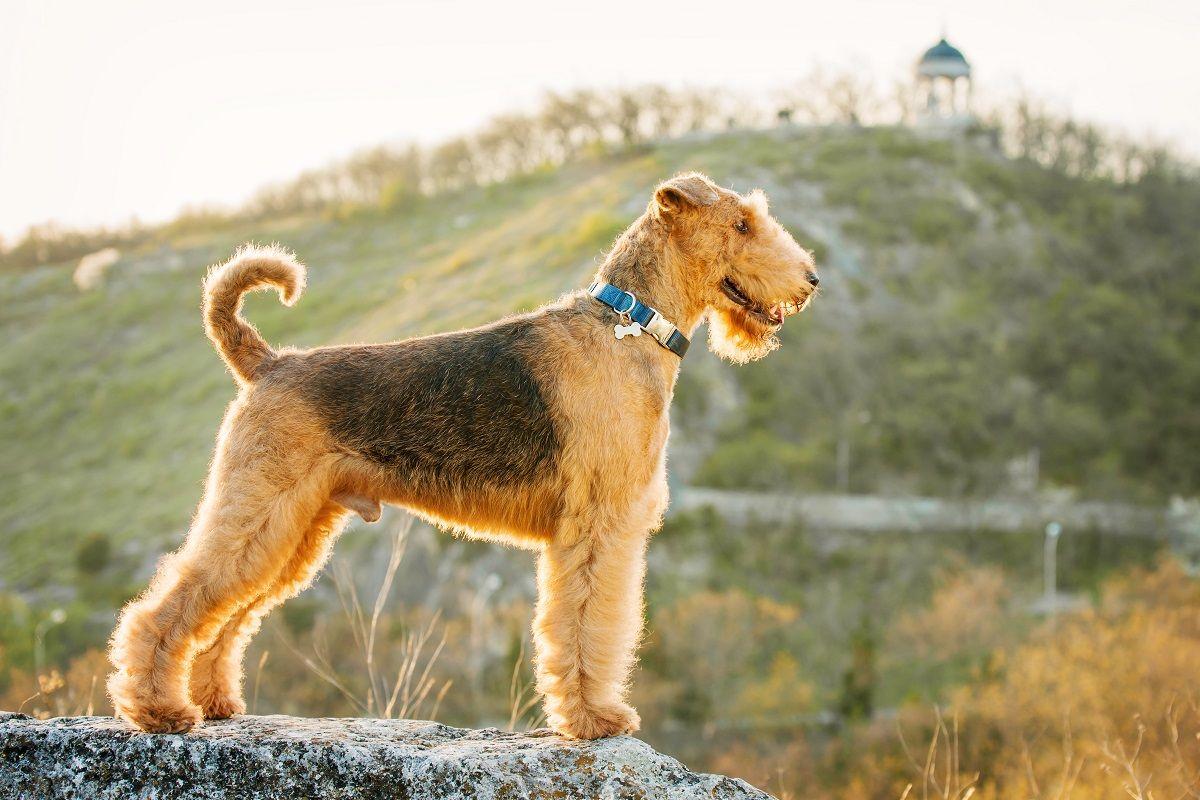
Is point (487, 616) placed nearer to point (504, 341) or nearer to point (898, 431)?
point (898, 431)

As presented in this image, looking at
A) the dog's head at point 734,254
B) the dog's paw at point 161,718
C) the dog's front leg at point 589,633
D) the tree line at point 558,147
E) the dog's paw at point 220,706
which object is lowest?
the dog's paw at point 220,706

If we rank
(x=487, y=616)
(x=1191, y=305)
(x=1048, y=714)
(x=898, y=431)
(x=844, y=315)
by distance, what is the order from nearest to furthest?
(x=1048, y=714), (x=487, y=616), (x=898, y=431), (x=844, y=315), (x=1191, y=305)

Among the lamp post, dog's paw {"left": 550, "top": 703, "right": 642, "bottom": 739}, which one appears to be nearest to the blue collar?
dog's paw {"left": 550, "top": 703, "right": 642, "bottom": 739}

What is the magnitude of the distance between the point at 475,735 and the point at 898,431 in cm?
7048

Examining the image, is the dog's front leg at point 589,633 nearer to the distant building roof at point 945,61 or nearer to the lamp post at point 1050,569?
the lamp post at point 1050,569

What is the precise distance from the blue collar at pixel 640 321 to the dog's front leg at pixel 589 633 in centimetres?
100

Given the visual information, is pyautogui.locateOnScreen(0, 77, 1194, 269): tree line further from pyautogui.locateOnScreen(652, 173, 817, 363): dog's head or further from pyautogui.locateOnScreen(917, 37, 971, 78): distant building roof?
pyautogui.locateOnScreen(652, 173, 817, 363): dog's head

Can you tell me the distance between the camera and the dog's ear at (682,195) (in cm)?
574

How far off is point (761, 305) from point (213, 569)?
3.00m

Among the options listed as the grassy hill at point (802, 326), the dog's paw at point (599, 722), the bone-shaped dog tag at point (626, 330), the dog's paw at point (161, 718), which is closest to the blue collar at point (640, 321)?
the bone-shaped dog tag at point (626, 330)

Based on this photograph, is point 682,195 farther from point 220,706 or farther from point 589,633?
point 220,706

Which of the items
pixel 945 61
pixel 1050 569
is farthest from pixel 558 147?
pixel 1050 569

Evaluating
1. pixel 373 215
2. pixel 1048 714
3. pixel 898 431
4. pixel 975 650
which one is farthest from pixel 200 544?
pixel 373 215

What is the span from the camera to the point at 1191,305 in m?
90.0
